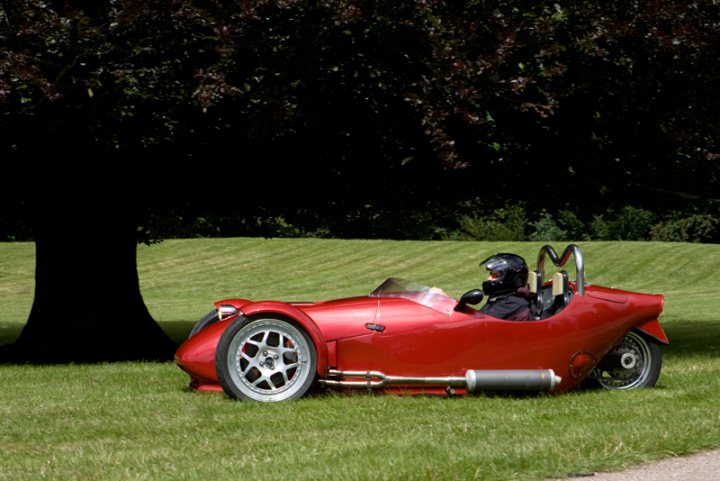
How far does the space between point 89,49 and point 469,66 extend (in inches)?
154

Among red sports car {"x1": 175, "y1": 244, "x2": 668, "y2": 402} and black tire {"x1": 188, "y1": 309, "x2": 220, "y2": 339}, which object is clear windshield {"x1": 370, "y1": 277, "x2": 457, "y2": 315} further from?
black tire {"x1": 188, "y1": 309, "x2": 220, "y2": 339}

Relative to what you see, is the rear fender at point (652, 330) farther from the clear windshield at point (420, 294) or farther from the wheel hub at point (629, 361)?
the clear windshield at point (420, 294)

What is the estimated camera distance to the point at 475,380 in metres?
8.84

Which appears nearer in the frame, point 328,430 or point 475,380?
point 328,430

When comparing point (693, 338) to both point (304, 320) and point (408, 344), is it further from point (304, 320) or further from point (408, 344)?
point (304, 320)

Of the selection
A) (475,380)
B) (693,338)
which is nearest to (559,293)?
(475,380)

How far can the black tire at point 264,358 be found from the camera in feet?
28.9

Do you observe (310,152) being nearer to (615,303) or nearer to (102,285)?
(102,285)

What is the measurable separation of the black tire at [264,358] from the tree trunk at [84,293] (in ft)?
23.0

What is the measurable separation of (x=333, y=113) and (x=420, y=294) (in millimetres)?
5110

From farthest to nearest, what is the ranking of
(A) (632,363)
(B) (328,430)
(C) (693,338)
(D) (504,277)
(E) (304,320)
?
(C) (693,338) < (A) (632,363) < (D) (504,277) < (E) (304,320) < (B) (328,430)

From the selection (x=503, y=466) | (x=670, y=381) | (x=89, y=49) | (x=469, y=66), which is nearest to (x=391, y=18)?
(x=469, y=66)

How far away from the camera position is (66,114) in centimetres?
1212

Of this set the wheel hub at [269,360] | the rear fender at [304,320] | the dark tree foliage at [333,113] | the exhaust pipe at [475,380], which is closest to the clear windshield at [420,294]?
the exhaust pipe at [475,380]
